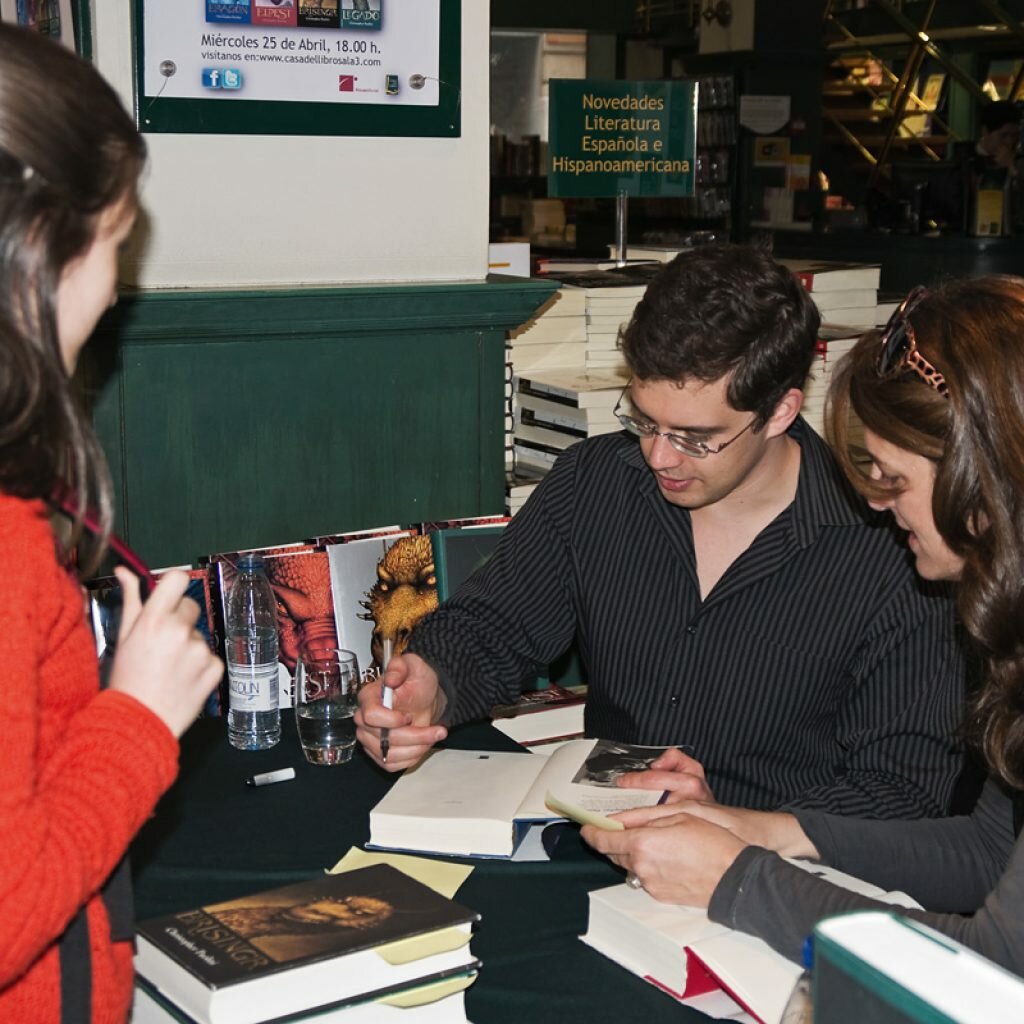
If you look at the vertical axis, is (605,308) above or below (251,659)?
above

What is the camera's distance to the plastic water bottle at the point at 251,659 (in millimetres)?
2113

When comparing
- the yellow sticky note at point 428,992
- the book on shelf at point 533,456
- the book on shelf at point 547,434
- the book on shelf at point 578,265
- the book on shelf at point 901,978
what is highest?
the book on shelf at point 578,265

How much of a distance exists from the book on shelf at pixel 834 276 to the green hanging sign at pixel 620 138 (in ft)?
1.29

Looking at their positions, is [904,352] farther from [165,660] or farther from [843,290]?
[843,290]

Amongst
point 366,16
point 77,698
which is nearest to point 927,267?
point 366,16

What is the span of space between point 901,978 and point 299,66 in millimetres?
2161

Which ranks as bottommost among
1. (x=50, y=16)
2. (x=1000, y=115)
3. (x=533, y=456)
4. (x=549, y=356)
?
(x=533, y=456)

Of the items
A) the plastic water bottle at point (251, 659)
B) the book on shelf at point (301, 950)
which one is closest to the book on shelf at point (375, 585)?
the plastic water bottle at point (251, 659)

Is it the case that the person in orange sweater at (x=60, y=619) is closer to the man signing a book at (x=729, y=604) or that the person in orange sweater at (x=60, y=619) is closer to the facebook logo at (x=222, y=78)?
the man signing a book at (x=729, y=604)

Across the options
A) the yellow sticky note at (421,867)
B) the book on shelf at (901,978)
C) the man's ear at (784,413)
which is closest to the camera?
the book on shelf at (901,978)

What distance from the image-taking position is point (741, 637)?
213cm

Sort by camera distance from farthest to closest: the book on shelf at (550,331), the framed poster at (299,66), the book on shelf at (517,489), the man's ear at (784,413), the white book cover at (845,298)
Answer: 1. the white book cover at (845,298)
2. the book on shelf at (550,331)
3. the book on shelf at (517,489)
4. the framed poster at (299,66)
5. the man's ear at (784,413)

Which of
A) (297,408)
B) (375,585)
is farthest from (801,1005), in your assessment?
(297,408)

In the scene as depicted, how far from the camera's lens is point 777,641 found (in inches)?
83.0
